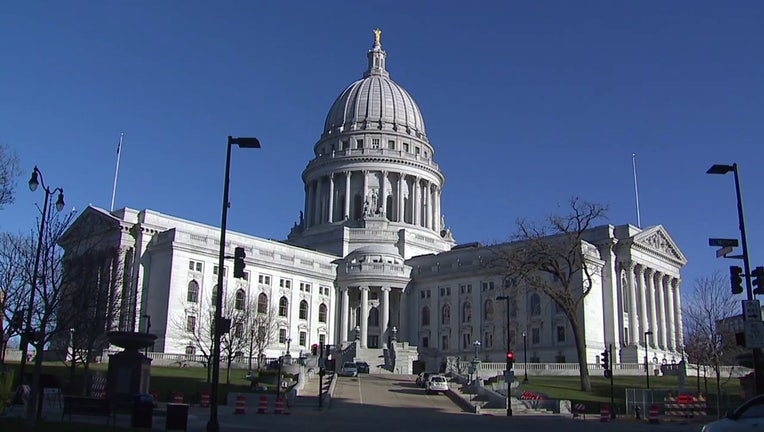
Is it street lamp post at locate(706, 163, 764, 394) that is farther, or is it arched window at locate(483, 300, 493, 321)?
arched window at locate(483, 300, 493, 321)

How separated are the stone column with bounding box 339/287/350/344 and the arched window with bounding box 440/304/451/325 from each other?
1267 centimetres

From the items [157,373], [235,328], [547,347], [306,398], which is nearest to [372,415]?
[306,398]

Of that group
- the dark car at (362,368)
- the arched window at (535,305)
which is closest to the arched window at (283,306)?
the dark car at (362,368)

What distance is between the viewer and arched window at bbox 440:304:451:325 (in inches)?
4146

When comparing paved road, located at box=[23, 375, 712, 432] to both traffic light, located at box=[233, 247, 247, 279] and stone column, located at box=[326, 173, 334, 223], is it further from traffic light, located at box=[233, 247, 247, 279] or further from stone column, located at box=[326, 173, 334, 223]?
stone column, located at box=[326, 173, 334, 223]

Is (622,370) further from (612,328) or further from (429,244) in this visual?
(429,244)

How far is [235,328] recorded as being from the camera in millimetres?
76000

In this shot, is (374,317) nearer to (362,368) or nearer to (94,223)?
(362,368)

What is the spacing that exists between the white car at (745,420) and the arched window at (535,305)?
258 ft

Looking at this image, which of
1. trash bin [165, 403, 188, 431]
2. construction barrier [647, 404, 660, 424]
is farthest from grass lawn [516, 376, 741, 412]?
trash bin [165, 403, 188, 431]

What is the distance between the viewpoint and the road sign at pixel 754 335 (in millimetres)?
27547

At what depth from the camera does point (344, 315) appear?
349 ft

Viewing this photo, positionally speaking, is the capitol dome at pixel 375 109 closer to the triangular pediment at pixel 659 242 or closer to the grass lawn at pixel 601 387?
the triangular pediment at pixel 659 242

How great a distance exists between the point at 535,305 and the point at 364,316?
22.2m
